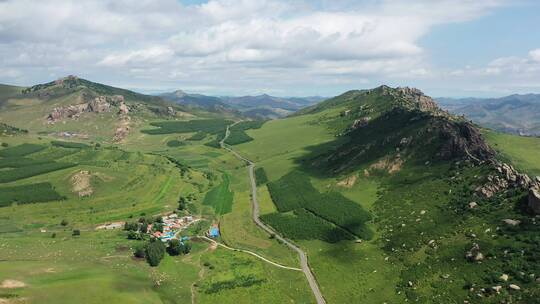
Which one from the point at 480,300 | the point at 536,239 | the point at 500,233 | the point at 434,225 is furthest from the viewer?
the point at 434,225

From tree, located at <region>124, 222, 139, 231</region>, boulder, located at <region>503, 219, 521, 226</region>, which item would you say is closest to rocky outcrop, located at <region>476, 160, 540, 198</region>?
boulder, located at <region>503, 219, 521, 226</region>

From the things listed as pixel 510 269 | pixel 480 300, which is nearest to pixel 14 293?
pixel 480 300

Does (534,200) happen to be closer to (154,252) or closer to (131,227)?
(154,252)

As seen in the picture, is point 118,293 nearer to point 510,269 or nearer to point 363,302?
point 363,302

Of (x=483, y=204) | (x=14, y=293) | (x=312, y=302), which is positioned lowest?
(x=312, y=302)

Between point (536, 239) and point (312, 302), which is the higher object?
point (536, 239)

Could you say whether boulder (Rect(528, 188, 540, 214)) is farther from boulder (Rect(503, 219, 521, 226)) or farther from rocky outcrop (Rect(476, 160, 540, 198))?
rocky outcrop (Rect(476, 160, 540, 198))

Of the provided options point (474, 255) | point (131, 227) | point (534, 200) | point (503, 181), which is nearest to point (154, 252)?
point (131, 227)
